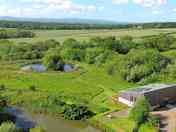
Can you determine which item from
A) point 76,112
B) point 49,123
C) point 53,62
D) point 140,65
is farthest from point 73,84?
point 53,62

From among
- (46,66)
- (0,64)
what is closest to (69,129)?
(46,66)

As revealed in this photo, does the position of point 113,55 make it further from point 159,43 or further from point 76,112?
point 76,112

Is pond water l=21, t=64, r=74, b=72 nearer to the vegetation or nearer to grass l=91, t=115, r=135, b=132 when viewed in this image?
grass l=91, t=115, r=135, b=132

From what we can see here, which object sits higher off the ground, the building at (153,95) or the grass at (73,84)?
the building at (153,95)

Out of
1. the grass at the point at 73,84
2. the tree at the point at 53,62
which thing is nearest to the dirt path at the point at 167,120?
the grass at the point at 73,84

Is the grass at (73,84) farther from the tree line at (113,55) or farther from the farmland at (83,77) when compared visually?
the tree line at (113,55)

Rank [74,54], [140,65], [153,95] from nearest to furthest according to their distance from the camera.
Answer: [153,95], [140,65], [74,54]
